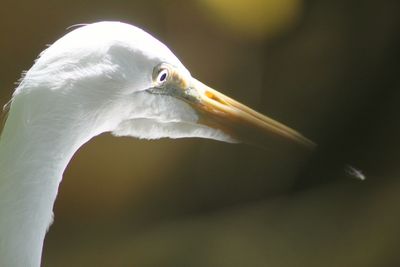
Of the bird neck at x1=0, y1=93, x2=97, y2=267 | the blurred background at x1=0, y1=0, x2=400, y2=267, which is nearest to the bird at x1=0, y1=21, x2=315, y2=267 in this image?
the bird neck at x1=0, y1=93, x2=97, y2=267

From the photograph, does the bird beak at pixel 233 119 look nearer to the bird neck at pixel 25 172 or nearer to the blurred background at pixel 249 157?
the bird neck at pixel 25 172

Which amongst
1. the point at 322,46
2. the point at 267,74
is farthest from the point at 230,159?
the point at 322,46

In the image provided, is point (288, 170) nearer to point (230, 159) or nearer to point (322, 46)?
point (230, 159)

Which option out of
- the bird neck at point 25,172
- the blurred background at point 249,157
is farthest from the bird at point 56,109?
the blurred background at point 249,157

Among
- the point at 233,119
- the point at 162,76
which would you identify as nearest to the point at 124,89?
the point at 162,76

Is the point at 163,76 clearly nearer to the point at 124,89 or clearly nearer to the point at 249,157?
the point at 124,89
